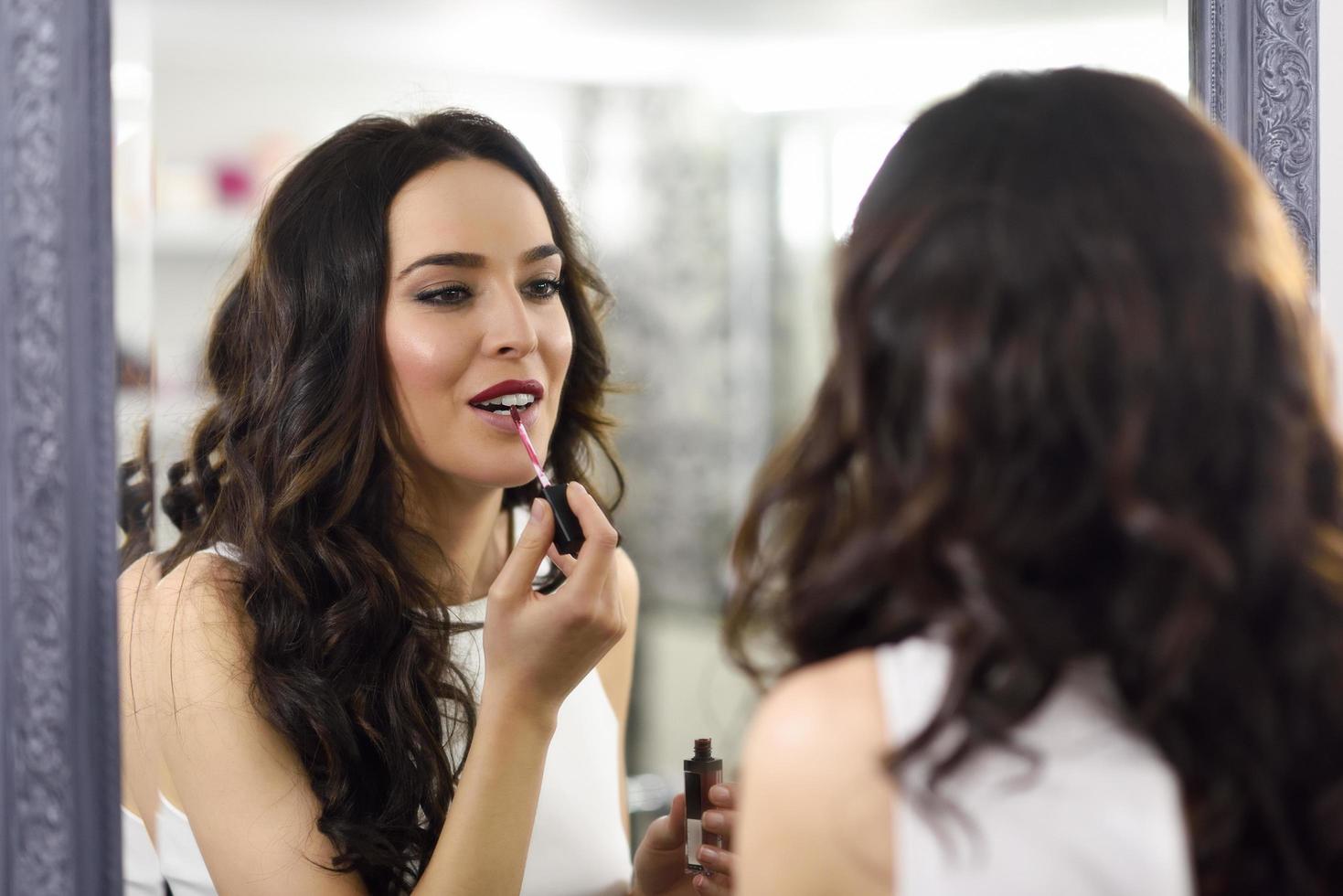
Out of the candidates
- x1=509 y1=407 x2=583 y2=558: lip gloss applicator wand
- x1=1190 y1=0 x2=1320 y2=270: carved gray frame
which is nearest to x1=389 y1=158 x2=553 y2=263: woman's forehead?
x1=509 y1=407 x2=583 y2=558: lip gloss applicator wand

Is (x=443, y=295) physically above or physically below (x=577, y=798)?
above

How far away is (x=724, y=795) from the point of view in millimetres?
883

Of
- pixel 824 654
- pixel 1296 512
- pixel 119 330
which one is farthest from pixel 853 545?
pixel 119 330

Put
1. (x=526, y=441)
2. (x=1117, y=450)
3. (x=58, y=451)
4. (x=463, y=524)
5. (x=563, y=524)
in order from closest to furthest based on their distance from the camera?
(x=1117, y=450)
(x=58, y=451)
(x=563, y=524)
(x=526, y=441)
(x=463, y=524)

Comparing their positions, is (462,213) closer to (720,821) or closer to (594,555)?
(594,555)

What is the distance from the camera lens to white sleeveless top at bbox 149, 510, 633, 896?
98 centimetres

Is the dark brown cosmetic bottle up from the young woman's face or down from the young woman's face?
Result: down

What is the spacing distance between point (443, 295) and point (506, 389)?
9cm

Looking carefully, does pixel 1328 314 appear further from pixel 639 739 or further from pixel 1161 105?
pixel 639 739

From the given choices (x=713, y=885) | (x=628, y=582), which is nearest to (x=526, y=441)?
(x=628, y=582)

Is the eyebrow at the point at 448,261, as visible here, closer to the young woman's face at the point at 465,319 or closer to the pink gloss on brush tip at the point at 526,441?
the young woman's face at the point at 465,319

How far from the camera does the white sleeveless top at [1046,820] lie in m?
0.43

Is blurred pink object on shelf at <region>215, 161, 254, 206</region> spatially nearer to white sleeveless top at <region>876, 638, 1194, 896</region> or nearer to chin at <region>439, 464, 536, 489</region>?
chin at <region>439, 464, 536, 489</region>

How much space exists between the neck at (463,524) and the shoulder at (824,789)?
602mm
